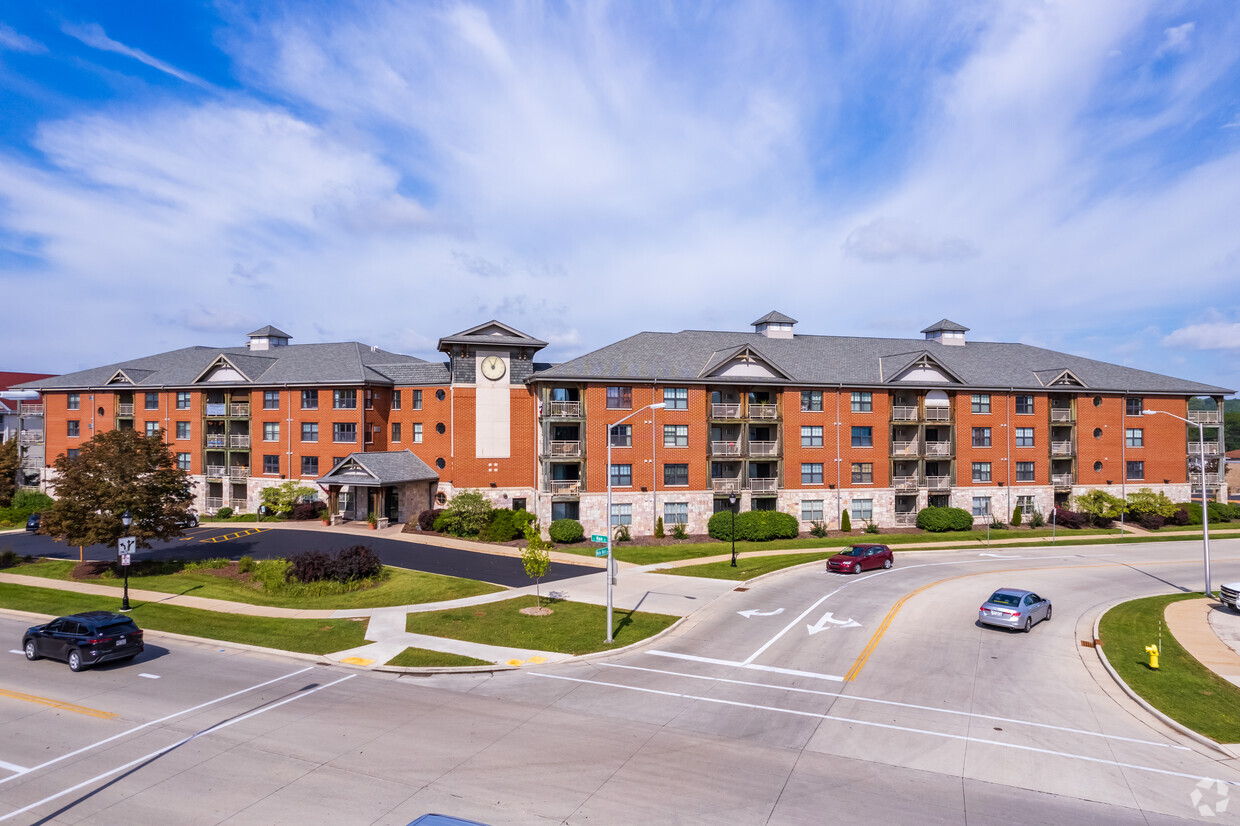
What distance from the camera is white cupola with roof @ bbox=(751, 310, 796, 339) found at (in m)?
54.7

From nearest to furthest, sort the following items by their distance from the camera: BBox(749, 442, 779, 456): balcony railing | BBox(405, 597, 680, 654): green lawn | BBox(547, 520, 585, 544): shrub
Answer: BBox(405, 597, 680, 654): green lawn → BBox(547, 520, 585, 544): shrub → BBox(749, 442, 779, 456): balcony railing

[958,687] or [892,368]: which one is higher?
[892,368]

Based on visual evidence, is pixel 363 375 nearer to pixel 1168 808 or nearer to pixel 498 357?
pixel 498 357

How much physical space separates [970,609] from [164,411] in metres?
62.3

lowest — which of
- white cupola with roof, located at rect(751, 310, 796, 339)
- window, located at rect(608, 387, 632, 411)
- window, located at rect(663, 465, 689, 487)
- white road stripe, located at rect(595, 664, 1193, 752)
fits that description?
white road stripe, located at rect(595, 664, 1193, 752)

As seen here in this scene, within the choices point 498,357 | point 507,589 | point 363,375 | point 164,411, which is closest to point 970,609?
point 507,589

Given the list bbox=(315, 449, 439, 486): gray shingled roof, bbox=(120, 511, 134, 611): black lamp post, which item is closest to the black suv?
bbox=(120, 511, 134, 611): black lamp post

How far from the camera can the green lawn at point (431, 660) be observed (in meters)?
20.3

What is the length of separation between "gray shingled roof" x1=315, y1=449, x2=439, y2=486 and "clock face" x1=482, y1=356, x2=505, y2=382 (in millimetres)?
8619

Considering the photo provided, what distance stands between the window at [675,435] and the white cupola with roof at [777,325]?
13903 mm

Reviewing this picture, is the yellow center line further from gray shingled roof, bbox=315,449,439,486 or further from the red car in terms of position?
the red car

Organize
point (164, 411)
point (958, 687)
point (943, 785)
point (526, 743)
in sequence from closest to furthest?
point (943, 785), point (526, 743), point (958, 687), point (164, 411)

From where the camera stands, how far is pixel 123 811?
11789 millimetres

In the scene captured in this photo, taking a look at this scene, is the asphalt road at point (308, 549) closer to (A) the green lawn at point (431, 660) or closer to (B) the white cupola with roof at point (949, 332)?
(A) the green lawn at point (431, 660)
